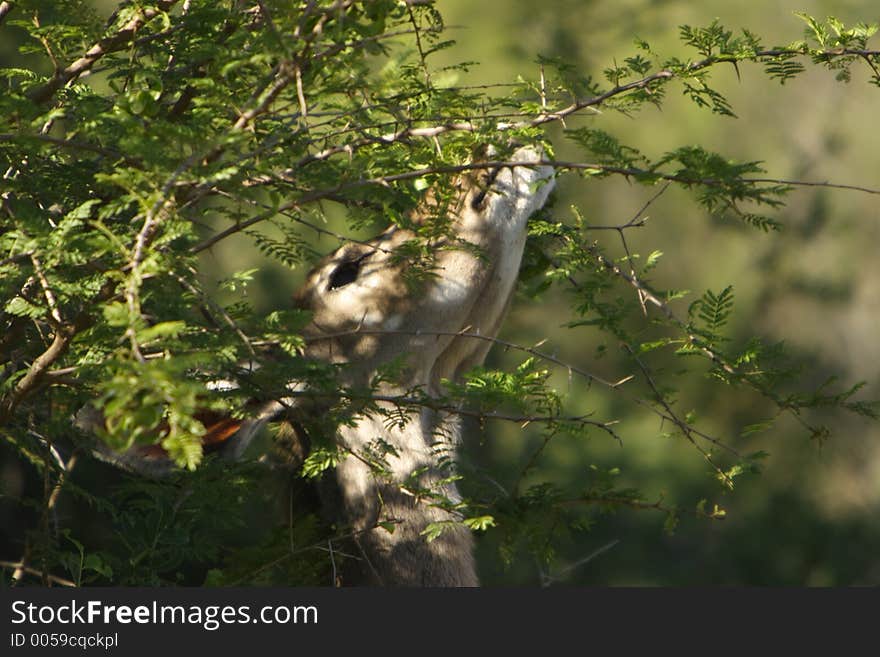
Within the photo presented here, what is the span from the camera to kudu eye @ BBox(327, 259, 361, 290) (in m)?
2.82

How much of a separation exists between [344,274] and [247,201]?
1.04 meters

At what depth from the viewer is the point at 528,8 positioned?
770 centimetres

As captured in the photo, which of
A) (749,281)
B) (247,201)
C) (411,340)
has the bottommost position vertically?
(749,281)

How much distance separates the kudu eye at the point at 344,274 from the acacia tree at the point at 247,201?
0.70 feet

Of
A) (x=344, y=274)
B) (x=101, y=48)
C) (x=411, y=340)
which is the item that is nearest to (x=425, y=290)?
(x=411, y=340)

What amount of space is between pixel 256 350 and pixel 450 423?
24.6 inches

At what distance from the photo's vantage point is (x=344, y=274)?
2.84 metres

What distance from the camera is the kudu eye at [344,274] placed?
2818mm

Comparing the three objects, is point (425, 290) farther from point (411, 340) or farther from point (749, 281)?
point (749, 281)

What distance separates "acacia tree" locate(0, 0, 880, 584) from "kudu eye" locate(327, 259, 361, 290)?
0.21m

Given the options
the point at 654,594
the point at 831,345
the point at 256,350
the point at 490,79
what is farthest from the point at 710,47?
the point at 831,345

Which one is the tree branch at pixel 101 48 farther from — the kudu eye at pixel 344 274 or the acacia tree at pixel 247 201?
the kudu eye at pixel 344 274

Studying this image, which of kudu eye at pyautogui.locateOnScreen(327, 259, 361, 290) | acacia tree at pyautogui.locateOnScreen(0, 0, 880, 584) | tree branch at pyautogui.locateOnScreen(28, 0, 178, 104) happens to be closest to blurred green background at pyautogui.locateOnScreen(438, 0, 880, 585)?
kudu eye at pyautogui.locateOnScreen(327, 259, 361, 290)

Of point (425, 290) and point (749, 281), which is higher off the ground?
point (425, 290)
